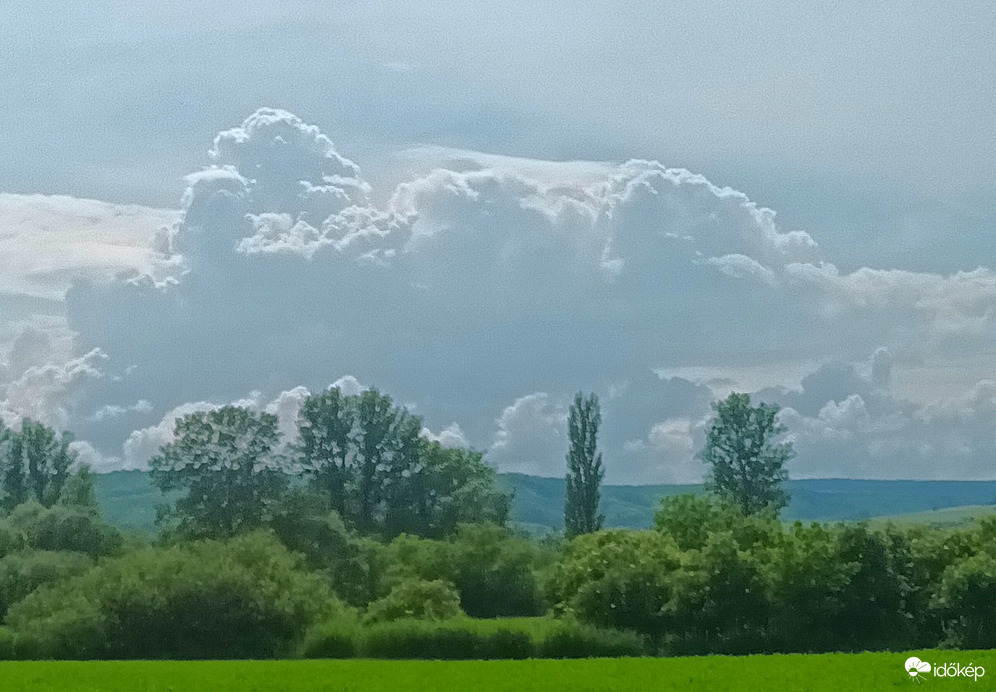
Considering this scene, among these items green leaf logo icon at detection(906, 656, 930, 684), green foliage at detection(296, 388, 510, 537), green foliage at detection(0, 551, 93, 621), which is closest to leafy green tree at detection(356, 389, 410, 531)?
green foliage at detection(296, 388, 510, 537)

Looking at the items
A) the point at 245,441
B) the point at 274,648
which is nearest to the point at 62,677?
the point at 274,648

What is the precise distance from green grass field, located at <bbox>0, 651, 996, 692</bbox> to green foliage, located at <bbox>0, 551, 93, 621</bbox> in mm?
22891

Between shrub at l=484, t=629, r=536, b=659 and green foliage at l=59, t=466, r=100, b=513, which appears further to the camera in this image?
green foliage at l=59, t=466, r=100, b=513

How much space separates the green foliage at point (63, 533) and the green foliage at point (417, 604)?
1009 inches

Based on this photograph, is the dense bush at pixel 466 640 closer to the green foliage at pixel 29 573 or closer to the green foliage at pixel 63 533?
the green foliage at pixel 29 573

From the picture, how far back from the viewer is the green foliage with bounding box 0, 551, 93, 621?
83938mm

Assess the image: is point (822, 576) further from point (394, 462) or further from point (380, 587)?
point (394, 462)

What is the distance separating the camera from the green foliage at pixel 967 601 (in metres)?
67.1

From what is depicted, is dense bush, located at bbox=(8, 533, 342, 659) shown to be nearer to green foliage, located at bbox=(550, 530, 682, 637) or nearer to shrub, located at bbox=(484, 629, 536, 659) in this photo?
shrub, located at bbox=(484, 629, 536, 659)

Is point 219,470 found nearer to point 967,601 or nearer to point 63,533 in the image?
point 63,533

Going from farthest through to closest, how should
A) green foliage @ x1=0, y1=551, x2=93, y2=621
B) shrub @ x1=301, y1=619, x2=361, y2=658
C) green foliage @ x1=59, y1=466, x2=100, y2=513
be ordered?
green foliage @ x1=59, y1=466, x2=100, y2=513 < green foliage @ x1=0, y1=551, x2=93, y2=621 < shrub @ x1=301, y1=619, x2=361, y2=658

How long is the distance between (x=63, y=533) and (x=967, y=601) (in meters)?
63.8

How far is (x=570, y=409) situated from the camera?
137 meters

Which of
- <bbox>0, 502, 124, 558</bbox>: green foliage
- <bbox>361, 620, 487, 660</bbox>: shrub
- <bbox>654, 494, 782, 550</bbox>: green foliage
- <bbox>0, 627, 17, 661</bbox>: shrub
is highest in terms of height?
<bbox>654, 494, 782, 550</bbox>: green foliage
